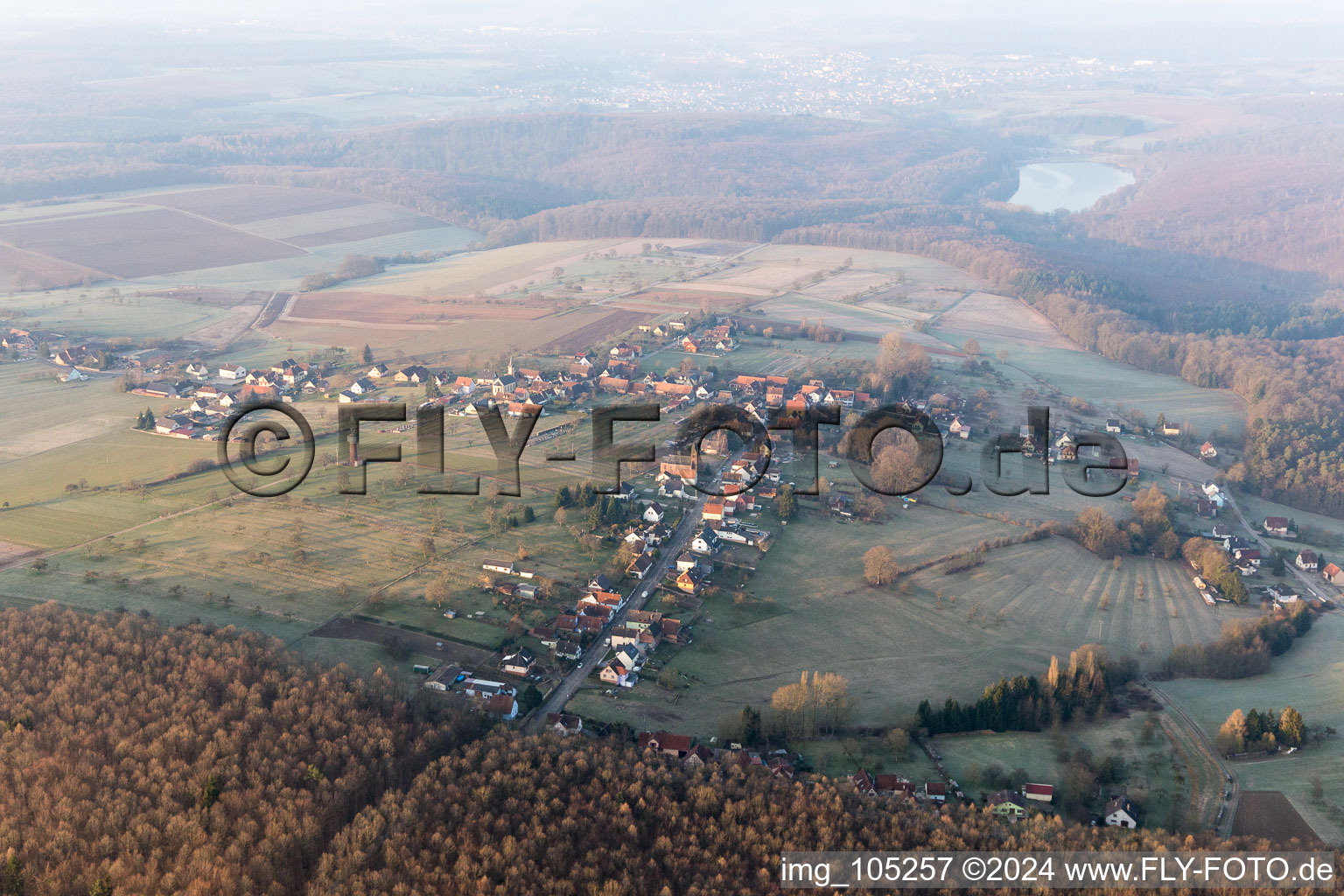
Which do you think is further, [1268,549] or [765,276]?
[765,276]

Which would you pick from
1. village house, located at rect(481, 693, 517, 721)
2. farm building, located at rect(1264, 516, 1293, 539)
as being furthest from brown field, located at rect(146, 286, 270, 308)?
farm building, located at rect(1264, 516, 1293, 539)

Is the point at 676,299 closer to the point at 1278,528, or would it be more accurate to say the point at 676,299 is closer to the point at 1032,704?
the point at 1278,528

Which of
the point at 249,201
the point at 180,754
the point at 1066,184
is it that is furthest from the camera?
the point at 1066,184

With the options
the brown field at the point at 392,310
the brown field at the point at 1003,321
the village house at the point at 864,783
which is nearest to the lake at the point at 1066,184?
the brown field at the point at 1003,321

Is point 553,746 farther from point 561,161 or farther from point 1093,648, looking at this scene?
point 561,161

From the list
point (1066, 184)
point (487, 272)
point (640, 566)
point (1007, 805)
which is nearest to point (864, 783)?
point (1007, 805)

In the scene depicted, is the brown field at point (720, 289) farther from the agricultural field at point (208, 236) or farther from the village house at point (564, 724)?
A: the village house at point (564, 724)
